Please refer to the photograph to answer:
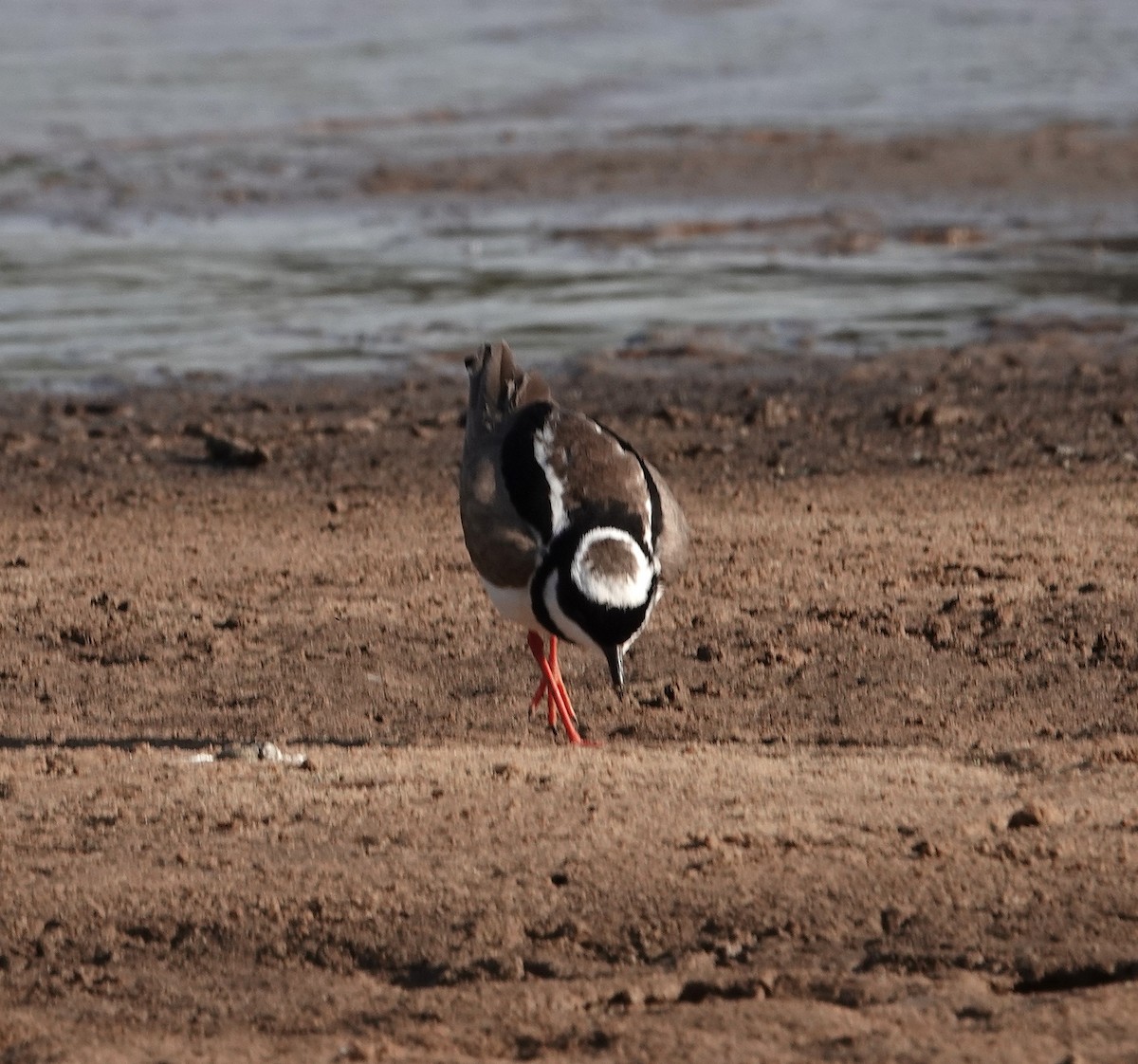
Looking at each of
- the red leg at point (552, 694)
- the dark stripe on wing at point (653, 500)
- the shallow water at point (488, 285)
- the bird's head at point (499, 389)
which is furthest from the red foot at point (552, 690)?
the shallow water at point (488, 285)

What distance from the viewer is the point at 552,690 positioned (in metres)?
7.32

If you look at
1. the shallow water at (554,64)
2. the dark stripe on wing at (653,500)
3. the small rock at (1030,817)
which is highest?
the dark stripe on wing at (653,500)

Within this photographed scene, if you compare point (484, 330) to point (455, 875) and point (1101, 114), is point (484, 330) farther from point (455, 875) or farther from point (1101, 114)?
point (1101, 114)

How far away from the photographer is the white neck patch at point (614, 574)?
21.0 ft

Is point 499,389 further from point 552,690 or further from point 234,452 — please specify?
point 234,452

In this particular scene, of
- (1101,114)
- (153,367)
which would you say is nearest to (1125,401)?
(153,367)

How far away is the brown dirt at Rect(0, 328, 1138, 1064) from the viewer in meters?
4.98

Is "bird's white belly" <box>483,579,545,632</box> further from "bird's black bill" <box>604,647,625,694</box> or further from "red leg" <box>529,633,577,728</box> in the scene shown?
"bird's black bill" <box>604,647,625,694</box>

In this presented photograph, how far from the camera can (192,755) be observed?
6.69 m

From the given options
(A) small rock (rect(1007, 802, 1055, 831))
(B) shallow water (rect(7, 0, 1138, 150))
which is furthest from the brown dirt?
(B) shallow water (rect(7, 0, 1138, 150))

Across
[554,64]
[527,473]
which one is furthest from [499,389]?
[554,64]

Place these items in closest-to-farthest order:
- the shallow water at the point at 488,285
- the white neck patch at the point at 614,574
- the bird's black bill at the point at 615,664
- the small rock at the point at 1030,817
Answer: the small rock at the point at 1030,817, the white neck patch at the point at 614,574, the bird's black bill at the point at 615,664, the shallow water at the point at 488,285

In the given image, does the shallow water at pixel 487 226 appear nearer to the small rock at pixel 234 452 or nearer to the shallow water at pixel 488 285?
the shallow water at pixel 488 285

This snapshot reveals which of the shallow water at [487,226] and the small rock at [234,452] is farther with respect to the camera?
the shallow water at [487,226]
